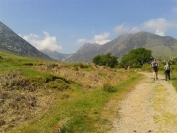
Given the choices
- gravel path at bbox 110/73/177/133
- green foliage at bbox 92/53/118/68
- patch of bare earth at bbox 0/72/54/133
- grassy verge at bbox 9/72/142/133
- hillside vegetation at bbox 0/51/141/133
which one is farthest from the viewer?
green foliage at bbox 92/53/118/68

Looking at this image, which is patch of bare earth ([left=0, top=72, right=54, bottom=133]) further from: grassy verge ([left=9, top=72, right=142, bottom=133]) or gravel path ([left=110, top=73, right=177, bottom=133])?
gravel path ([left=110, top=73, right=177, bottom=133])

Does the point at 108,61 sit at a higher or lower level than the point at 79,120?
higher

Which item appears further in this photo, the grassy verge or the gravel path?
the gravel path

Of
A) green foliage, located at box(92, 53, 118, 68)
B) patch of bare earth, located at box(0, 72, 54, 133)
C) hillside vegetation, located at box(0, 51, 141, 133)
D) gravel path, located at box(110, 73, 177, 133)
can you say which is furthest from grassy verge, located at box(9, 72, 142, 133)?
green foliage, located at box(92, 53, 118, 68)

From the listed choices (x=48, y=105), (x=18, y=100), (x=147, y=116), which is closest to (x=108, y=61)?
(x=48, y=105)

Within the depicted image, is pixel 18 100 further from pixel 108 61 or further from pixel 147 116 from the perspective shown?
pixel 108 61

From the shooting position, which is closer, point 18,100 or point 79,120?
point 79,120

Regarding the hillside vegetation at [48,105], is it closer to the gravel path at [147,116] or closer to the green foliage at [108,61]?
the gravel path at [147,116]

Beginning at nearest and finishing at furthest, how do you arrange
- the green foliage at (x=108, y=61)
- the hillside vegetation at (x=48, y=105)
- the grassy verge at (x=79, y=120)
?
the grassy verge at (x=79, y=120)
the hillside vegetation at (x=48, y=105)
the green foliage at (x=108, y=61)

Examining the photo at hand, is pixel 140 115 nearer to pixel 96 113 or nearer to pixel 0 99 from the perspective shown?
pixel 96 113

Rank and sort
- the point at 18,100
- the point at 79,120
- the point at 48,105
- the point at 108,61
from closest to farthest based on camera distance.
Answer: the point at 79,120 < the point at 18,100 < the point at 48,105 < the point at 108,61

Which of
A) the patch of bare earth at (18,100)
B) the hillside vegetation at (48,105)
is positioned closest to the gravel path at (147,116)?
the hillside vegetation at (48,105)

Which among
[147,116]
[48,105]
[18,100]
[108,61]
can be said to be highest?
[108,61]

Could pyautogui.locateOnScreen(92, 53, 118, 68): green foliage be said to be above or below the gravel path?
above
